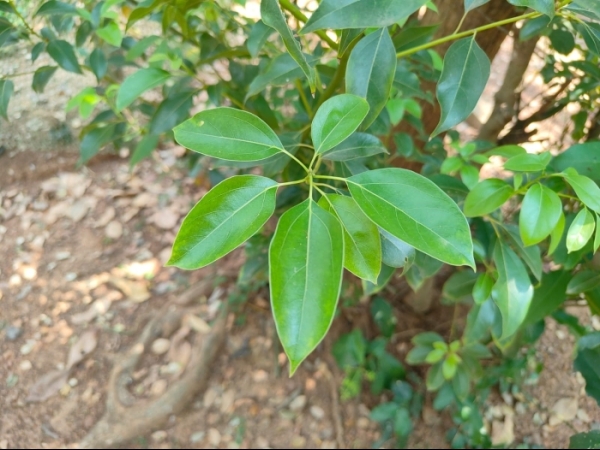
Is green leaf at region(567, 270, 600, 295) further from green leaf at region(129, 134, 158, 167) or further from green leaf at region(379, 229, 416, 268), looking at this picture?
green leaf at region(129, 134, 158, 167)

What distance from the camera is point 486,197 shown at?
698 millimetres

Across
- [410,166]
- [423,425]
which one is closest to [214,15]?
[410,166]

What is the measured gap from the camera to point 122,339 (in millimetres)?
1712

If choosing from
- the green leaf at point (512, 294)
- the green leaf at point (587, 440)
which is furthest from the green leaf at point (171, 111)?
the green leaf at point (587, 440)

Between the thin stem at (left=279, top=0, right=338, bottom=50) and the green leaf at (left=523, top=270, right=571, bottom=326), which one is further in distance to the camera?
the green leaf at (left=523, top=270, right=571, bottom=326)

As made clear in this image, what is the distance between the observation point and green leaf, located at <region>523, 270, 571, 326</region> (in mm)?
920

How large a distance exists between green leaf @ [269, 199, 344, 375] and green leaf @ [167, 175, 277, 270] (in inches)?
1.2

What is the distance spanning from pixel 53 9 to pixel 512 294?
99cm

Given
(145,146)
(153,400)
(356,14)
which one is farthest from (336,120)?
(153,400)

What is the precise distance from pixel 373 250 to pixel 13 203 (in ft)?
5.26

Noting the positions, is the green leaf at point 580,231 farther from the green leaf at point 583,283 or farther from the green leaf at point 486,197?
the green leaf at point 583,283

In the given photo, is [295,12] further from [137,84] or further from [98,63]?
[98,63]

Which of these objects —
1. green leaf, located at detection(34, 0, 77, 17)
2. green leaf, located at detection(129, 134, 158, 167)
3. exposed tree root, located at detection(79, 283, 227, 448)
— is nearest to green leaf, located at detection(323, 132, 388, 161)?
green leaf, located at detection(34, 0, 77, 17)

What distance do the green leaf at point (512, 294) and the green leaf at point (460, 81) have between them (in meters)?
0.32
